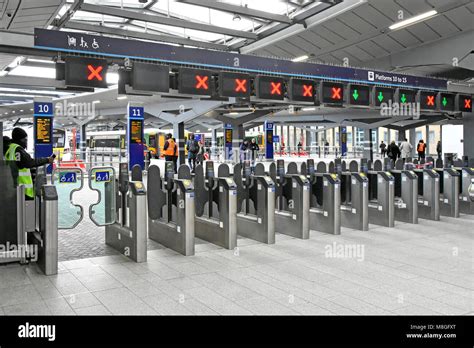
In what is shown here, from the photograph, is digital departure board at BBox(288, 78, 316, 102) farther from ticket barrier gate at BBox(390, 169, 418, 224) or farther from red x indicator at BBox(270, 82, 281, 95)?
ticket barrier gate at BBox(390, 169, 418, 224)

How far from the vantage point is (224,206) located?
6023 millimetres

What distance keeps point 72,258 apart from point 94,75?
2.69 meters

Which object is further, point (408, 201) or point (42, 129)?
point (42, 129)

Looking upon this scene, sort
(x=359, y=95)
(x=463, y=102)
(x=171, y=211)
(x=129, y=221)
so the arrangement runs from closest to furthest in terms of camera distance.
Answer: (x=129, y=221) → (x=171, y=211) → (x=359, y=95) → (x=463, y=102)

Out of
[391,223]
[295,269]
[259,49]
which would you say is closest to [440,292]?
[295,269]

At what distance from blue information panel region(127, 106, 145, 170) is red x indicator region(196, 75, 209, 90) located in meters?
8.82

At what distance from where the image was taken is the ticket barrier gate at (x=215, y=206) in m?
5.95

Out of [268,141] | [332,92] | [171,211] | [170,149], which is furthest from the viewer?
[268,141]

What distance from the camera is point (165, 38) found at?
1300cm

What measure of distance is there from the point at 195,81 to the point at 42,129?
744 cm

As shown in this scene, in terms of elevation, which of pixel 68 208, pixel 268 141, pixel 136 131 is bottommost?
pixel 68 208

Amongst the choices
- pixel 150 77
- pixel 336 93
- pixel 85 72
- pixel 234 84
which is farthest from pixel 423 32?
pixel 85 72

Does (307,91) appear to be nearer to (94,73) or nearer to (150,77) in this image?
(150,77)
